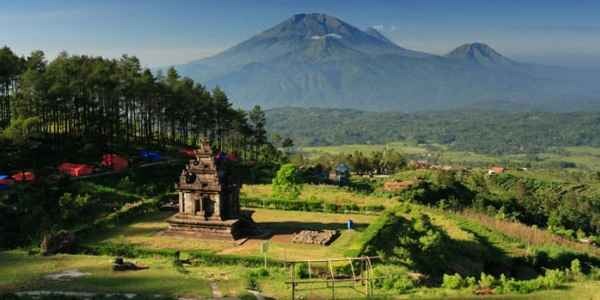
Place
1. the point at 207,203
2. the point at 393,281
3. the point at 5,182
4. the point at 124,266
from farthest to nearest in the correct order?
the point at 5,182
the point at 207,203
the point at 124,266
the point at 393,281

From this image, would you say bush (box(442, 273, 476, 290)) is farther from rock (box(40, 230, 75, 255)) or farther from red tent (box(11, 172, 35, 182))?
red tent (box(11, 172, 35, 182))

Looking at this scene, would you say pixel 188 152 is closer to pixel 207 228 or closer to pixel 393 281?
pixel 207 228

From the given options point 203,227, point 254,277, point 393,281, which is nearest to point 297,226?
point 203,227

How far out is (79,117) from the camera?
5375 centimetres

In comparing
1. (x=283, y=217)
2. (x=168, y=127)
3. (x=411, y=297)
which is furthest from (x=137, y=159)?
(x=411, y=297)

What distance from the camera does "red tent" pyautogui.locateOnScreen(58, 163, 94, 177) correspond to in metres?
45.6

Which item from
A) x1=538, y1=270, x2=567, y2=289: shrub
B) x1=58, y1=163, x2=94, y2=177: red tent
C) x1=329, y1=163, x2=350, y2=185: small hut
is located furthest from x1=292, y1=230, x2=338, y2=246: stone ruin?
x1=329, y1=163, x2=350, y2=185: small hut

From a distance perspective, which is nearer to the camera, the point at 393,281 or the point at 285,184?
the point at 393,281

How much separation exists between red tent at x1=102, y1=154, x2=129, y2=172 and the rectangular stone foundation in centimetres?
1728

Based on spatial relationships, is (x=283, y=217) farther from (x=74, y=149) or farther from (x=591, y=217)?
(x=591, y=217)

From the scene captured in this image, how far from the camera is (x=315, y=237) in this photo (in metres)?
32.5

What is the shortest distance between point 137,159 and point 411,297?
38.4m

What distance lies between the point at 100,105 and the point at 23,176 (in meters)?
14.1

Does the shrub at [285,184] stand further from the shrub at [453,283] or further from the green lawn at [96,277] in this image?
the shrub at [453,283]
